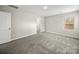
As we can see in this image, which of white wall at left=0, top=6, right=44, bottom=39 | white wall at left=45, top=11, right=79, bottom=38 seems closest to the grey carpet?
white wall at left=45, top=11, right=79, bottom=38

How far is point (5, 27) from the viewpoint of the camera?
342 centimetres

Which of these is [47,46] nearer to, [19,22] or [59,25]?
[59,25]

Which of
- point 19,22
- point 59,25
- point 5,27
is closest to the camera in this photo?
point 59,25

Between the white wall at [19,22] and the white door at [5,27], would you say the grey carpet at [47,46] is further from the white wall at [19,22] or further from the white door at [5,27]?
the white wall at [19,22]

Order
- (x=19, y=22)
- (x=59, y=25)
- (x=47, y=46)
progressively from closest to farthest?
(x=47, y=46), (x=59, y=25), (x=19, y=22)

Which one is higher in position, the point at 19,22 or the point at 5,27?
the point at 19,22

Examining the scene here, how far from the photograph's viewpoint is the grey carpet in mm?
2622

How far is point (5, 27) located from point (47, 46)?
190cm

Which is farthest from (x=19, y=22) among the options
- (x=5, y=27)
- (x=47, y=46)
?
(x=47, y=46)

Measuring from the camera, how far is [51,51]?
2.66m

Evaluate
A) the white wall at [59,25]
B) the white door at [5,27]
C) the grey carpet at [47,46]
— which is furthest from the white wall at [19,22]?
the white wall at [59,25]
